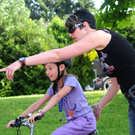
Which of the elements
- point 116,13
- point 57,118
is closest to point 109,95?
point 57,118

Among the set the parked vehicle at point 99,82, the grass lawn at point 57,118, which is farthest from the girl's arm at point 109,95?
the parked vehicle at point 99,82

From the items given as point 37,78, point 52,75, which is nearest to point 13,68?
point 52,75

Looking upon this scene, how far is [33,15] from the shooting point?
1789 inches

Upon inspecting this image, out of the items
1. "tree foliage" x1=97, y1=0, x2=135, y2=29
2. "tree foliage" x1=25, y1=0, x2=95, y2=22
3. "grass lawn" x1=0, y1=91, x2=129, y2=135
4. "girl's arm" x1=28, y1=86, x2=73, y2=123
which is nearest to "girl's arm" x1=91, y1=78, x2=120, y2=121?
"girl's arm" x1=28, y1=86, x2=73, y2=123

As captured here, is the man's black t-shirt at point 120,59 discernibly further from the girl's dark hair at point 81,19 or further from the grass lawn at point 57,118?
the grass lawn at point 57,118

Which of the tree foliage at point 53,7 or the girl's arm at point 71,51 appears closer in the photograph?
the girl's arm at point 71,51

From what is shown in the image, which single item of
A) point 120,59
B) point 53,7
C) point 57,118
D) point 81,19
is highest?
point 53,7

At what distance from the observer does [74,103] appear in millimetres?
2844

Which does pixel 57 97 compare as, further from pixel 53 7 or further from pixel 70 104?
pixel 53 7

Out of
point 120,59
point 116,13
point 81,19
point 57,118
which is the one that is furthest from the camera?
point 116,13

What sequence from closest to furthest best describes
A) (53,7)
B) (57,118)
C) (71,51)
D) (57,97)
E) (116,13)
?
1. (71,51)
2. (57,97)
3. (57,118)
4. (116,13)
5. (53,7)

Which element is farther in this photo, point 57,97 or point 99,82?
point 99,82

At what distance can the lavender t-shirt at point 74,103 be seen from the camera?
281cm

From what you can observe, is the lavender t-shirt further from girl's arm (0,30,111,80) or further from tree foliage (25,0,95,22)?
tree foliage (25,0,95,22)
